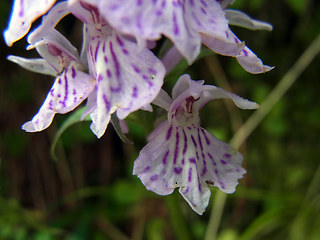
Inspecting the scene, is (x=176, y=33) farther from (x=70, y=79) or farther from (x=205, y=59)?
(x=205, y=59)

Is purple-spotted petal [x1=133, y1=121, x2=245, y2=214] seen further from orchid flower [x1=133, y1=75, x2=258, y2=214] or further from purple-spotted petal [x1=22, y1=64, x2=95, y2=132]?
purple-spotted petal [x1=22, y1=64, x2=95, y2=132]

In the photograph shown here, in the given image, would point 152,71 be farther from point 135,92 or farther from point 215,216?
point 215,216

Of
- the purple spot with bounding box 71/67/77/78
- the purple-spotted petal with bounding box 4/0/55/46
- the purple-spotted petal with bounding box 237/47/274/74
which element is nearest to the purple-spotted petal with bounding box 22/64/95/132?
the purple spot with bounding box 71/67/77/78

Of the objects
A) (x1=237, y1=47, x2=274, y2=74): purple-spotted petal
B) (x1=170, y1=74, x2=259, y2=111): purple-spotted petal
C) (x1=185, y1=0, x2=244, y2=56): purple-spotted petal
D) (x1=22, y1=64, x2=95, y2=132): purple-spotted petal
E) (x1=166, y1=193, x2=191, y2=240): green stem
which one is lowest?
(x1=166, y1=193, x2=191, y2=240): green stem

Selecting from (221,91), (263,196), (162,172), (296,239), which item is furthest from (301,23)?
(162,172)

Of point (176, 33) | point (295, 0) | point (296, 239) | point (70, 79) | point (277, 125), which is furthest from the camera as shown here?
point (277, 125)

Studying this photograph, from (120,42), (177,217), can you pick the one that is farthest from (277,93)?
(120,42)

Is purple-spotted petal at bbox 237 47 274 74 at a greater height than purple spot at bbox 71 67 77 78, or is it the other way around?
purple spot at bbox 71 67 77 78
